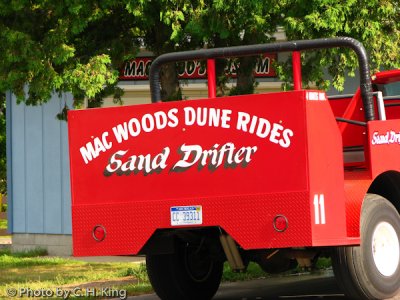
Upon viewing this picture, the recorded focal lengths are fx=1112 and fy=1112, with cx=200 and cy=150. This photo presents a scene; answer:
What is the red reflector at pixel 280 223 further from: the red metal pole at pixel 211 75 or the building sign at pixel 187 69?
the building sign at pixel 187 69

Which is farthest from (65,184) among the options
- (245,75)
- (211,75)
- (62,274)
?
(211,75)

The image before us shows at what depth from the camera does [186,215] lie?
10.4 meters

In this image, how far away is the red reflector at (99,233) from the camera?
10.7 meters

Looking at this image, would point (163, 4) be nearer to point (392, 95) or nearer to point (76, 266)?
point (392, 95)

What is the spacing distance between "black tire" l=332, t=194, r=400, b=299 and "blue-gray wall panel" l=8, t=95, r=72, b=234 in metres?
12.4

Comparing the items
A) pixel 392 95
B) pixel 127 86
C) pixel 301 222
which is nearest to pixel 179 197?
pixel 301 222

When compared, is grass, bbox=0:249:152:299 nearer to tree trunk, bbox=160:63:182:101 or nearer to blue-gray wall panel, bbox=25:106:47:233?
blue-gray wall panel, bbox=25:106:47:233

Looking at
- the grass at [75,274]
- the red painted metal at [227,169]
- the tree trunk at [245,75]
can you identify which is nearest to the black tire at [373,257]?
the red painted metal at [227,169]

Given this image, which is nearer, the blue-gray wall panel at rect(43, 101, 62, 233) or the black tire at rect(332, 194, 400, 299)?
the black tire at rect(332, 194, 400, 299)

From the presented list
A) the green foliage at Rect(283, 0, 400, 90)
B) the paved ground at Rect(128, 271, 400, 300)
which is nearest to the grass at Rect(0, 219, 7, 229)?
the paved ground at Rect(128, 271, 400, 300)

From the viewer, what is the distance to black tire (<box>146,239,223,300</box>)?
11664 mm

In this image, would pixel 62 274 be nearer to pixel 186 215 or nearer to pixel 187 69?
pixel 187 69

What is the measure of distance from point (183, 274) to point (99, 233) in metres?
1.39

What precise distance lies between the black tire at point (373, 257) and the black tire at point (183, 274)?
2018mm
